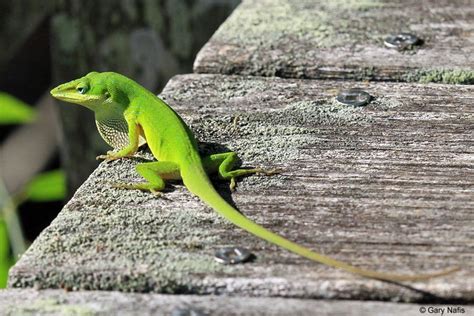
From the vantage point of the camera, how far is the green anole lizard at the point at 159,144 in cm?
175

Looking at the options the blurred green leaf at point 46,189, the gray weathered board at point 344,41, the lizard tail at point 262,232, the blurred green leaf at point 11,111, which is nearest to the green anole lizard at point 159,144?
the lizard tail at point 262,232

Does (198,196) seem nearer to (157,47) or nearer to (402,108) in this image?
(402,108)

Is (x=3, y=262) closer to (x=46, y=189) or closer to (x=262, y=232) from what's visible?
(x=46, y=189)

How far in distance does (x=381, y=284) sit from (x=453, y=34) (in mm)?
1713

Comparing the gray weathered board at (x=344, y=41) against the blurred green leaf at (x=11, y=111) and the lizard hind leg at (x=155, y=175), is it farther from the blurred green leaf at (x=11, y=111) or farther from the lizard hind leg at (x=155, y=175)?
the blurred green leaf at (x=11, y=111)

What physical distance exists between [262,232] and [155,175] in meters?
0.51

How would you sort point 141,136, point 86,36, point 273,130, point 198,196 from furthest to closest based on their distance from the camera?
1. point 86,36
2. point 141,136
3. point 273,130
4. point 198,196

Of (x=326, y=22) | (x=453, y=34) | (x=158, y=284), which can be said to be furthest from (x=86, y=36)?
(x=158, y=284)

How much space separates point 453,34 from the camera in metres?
3.07

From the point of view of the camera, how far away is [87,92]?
301cm

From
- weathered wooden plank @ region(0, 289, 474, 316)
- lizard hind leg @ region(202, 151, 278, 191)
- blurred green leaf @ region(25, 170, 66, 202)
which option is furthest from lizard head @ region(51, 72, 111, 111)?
weathered wooden plank @ region(0, 289, 474, 316)

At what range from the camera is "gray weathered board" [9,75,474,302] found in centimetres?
163

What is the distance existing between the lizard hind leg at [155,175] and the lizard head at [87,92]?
0.67m

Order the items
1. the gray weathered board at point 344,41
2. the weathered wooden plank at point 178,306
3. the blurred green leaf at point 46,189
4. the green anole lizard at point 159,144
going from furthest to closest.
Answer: the blurred green leaf at point 46,189, the gray weathered board at point 344,41, the green anole lizard at point 159,144, the weathered wooden plank at point 178,306
